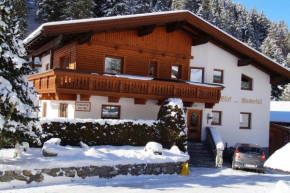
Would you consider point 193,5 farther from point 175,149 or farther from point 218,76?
point 175,149

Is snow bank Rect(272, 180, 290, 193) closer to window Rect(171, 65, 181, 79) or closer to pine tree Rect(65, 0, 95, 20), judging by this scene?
window Rect(171, 65, 181, 79)

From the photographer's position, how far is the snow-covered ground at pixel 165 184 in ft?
34.8

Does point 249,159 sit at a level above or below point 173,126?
below

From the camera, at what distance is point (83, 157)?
40.0 feet

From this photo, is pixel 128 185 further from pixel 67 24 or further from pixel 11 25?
pixel 67 24

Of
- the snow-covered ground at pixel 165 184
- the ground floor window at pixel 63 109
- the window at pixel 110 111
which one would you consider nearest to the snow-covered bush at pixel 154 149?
the snow-covered ground at pixel 165 184

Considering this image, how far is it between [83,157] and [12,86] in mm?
3749

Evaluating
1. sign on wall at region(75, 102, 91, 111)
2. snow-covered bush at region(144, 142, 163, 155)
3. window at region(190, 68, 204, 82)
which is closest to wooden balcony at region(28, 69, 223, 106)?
sign on wall at region(75, 102, 91, 111)

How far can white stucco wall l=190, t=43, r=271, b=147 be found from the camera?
21672 millimetres

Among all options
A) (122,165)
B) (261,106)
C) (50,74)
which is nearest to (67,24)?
(50,74)

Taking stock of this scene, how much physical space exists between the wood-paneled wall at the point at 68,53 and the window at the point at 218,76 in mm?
9751

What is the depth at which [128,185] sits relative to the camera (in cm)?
1155

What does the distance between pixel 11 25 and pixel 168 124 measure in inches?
352

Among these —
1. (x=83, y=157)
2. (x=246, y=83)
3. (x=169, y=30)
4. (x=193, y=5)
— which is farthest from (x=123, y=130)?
(x=193, y=5)
